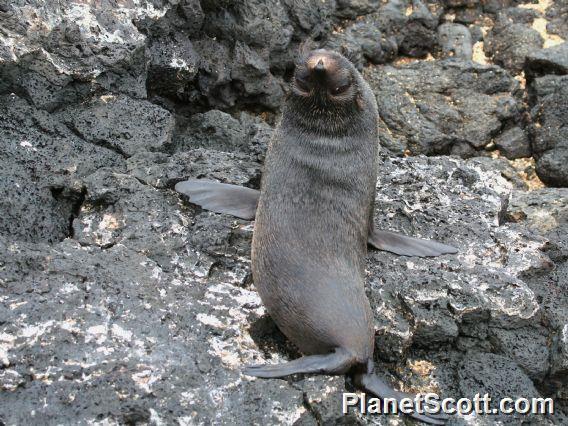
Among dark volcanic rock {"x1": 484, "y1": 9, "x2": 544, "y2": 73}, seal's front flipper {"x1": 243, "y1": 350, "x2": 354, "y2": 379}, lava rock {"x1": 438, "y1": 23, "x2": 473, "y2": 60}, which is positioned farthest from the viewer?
lava rock {"x1": 438, "y1": 23, "x2": 473, "y2": 60}

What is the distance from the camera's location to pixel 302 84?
16.5 ft

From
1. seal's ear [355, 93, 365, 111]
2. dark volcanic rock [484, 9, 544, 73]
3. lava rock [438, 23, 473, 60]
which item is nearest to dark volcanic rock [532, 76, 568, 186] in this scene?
dark volcanic rock [484, 9, 544, 73]

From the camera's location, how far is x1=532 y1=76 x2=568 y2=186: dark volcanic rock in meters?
7.57

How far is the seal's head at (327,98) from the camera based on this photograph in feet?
16.2

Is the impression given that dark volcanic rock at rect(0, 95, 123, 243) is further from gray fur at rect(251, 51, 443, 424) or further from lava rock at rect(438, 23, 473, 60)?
lava rock at rect(438, 23, 473, 60)

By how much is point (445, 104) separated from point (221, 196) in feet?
11.5

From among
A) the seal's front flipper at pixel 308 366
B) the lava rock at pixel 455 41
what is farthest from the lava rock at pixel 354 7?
the seal's front flipper at pixel 308 366

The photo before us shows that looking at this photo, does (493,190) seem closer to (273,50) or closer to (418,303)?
(418,303)

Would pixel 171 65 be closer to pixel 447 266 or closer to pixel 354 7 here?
pixel 354 7

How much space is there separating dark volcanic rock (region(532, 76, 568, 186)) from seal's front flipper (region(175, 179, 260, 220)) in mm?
3635

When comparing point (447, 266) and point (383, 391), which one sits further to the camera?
point (447, 266)

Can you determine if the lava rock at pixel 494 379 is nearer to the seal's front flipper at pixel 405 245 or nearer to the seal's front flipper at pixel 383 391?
the seal's front flipper at pixel 383 391

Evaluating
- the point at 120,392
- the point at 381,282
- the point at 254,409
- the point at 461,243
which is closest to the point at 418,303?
the point at 381,282

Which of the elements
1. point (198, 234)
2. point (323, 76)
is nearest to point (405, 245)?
point (323, 76)
